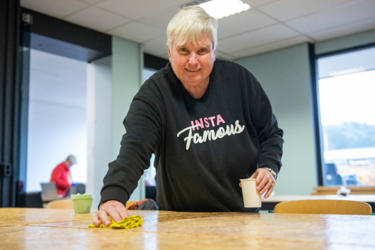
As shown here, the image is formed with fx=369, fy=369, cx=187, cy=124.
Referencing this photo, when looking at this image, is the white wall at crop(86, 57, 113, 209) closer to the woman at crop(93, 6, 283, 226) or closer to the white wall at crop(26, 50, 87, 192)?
the white wall at crop(26, 50, 87, 192)

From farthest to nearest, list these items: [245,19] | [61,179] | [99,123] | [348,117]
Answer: [61,179], [348,117], [99,123], [245,19]

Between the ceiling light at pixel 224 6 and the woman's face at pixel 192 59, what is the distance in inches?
113

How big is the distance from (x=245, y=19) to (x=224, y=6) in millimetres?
393

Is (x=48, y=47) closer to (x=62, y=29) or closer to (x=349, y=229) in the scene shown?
(x=62, y=29)

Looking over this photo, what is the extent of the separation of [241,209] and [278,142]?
0.31 metres

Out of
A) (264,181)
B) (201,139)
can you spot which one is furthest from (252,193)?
(201,139)

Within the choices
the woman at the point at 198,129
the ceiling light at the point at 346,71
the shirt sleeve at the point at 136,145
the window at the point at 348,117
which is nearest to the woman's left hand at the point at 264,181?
the woman at the point at 198,129

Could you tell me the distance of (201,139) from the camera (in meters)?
1.37

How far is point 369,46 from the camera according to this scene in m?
4.97

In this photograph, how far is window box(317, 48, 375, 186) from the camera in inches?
193

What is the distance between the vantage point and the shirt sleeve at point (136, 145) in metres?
1.08

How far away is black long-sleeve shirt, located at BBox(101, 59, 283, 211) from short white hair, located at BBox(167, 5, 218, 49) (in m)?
0.21

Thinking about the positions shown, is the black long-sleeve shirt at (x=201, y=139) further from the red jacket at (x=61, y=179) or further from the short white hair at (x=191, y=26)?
the red jacket at (x=61, y=179)

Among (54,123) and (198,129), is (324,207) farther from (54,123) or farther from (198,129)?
(54,123)
